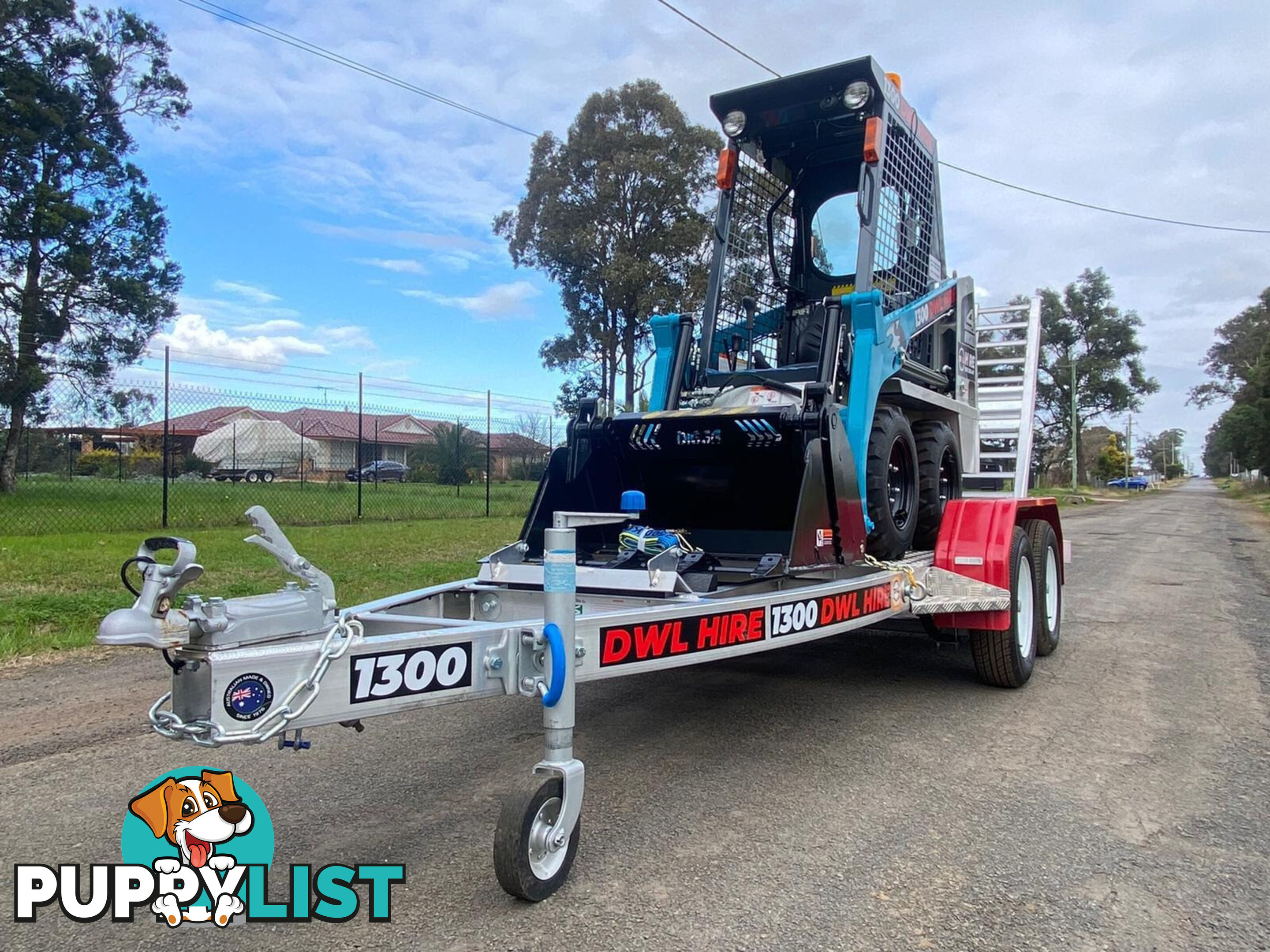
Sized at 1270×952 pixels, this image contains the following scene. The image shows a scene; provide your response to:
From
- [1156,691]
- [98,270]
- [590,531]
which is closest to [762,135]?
[590,531]

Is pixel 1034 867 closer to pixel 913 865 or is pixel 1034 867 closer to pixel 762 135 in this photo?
pixel 913 865

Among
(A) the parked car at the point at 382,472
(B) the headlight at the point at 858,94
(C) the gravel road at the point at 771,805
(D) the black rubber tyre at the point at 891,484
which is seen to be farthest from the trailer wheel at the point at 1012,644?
(A) the parked car at the point at 382,472

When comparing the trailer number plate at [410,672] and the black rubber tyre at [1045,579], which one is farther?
the black rubber tyre at [1045,579]

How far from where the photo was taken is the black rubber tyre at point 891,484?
17.1 feet

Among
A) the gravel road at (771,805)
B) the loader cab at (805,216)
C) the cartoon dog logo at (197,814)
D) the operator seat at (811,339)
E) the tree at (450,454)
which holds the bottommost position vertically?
the gravel road at (771,805)

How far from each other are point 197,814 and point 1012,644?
4.64 metres

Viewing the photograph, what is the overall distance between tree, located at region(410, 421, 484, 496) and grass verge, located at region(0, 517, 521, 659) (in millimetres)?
5988

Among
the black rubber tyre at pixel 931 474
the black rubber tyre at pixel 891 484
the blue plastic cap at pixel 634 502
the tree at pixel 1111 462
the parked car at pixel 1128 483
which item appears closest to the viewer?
the blue plastic cap at pixel 634 502

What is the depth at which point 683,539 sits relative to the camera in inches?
188

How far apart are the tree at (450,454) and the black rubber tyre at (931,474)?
570 inches

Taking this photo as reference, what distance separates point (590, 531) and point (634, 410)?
137cm

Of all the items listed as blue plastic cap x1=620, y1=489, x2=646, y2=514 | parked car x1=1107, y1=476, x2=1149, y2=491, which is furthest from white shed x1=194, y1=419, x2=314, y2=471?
parked car x1=1107, y1=476, x2=1149, y2=491

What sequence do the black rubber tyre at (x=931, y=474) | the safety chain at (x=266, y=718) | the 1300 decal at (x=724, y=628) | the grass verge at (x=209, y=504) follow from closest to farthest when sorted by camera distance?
the safety chain at (x=266, y=718) < the 1300 decal at (x=724, y=628) < the black rubber tyre at (x=931, y=474) < the grass verge at (x=209, y=504)

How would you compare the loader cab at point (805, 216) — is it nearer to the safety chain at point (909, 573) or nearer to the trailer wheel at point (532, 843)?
the safety chain at point (909, 573)
